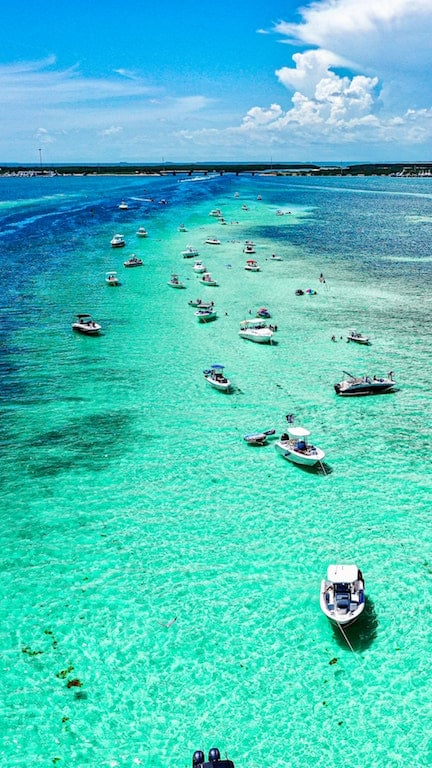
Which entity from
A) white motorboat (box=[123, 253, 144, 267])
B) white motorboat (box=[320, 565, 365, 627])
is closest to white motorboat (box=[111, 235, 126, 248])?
white motorboat (box=[123, 253, 144, 267])

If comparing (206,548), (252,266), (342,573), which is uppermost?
(252,266)

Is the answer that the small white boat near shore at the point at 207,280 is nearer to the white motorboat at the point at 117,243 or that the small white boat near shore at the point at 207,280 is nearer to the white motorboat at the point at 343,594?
the white motorboat at the point at 117,243

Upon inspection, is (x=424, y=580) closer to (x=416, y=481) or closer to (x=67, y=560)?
(x=416, y=481)

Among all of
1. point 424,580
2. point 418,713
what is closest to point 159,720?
point 418,713

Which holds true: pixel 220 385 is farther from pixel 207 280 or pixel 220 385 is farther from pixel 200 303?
pixel 207 280

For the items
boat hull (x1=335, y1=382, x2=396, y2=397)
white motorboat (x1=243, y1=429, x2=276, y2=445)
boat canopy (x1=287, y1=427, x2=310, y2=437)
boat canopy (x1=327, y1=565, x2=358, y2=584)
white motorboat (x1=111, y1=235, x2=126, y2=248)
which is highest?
white motorboat (x1=111, y1=235, x2=126, y2=248)

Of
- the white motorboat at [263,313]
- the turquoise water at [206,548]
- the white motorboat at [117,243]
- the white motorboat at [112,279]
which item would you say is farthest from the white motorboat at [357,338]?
the white motorboat at [117,243]

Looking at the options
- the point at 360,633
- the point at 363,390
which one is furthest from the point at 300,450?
the point at 360,633

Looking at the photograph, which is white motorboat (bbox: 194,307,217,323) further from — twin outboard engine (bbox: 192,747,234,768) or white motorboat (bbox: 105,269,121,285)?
twin outboard engine (bbox: 192,747,234,768)
